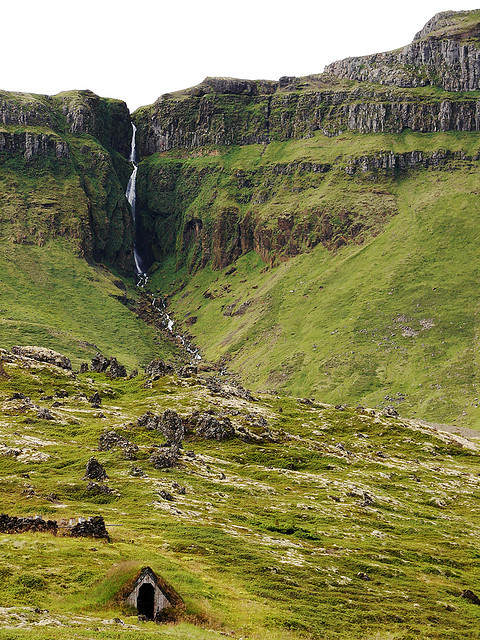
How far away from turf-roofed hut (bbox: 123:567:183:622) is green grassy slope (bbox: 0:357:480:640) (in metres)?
1.04

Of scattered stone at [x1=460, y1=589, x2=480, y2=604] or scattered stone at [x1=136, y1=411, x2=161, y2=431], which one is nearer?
scattered stone at [x1=460, y1=589, x2=480, y2=604]

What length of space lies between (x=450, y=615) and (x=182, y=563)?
27.4m

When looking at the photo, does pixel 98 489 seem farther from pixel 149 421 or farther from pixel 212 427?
pixel 212 427

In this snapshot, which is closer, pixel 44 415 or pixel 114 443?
pixel 114 443

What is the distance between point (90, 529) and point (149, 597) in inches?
602

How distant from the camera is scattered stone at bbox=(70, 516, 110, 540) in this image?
214 feet

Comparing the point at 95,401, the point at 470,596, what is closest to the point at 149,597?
the point at 470,596

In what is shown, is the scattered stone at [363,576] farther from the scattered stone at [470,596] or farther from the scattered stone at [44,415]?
the scattered stone at [44,415]

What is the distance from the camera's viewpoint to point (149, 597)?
171ft

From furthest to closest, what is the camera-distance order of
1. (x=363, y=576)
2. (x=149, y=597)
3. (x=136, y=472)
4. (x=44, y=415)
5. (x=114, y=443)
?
(x=44, y=415)
(x=114, y=443)
(x=136, y=472)
(x=363, y=576)
(x=149, y=597)

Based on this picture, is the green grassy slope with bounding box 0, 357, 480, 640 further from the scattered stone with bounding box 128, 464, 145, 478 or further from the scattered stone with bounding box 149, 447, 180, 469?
the scattered stone with bounding box 149, 447, 180, 469

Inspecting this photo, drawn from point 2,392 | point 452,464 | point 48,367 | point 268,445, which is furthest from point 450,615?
point 48,367

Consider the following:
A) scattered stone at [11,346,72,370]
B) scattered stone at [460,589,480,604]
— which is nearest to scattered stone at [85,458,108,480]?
scattered stone at [460,589,480,604]

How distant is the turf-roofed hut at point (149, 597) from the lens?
51.2 m
